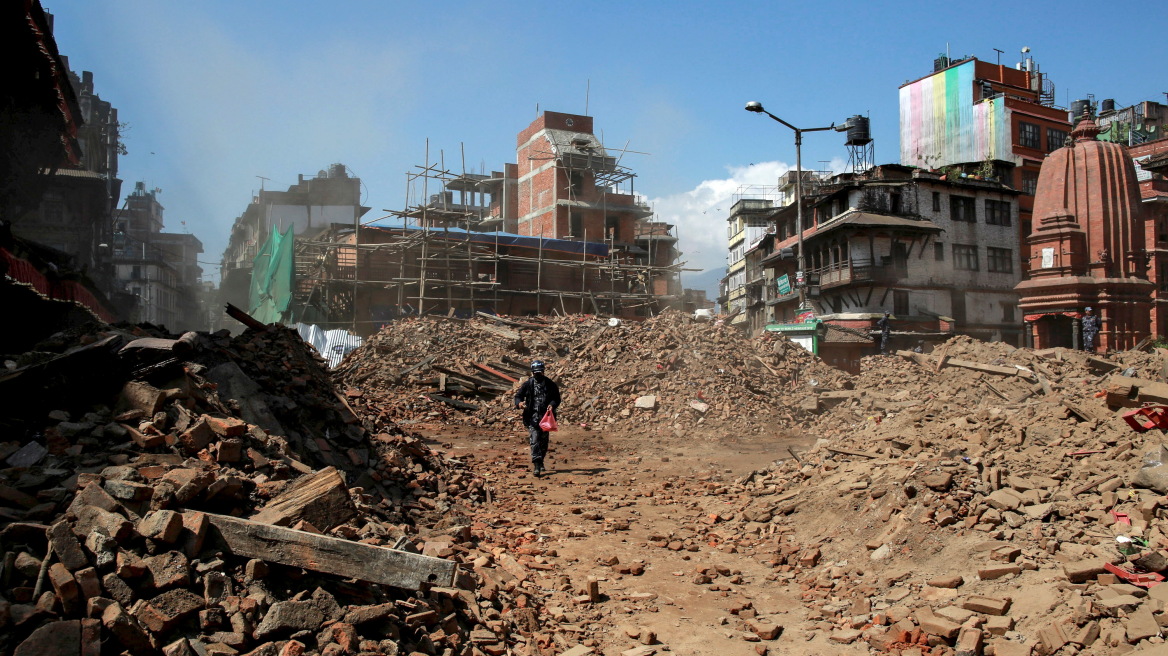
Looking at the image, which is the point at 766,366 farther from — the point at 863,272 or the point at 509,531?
the point at 863,272

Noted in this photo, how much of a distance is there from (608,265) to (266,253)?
1866 centimetres

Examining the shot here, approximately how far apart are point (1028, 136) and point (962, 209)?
1267cm

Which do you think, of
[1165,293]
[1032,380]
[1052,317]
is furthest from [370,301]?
[1165,293]

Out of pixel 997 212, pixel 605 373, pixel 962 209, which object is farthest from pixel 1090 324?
pixel 997 212

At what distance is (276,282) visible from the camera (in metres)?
31.4

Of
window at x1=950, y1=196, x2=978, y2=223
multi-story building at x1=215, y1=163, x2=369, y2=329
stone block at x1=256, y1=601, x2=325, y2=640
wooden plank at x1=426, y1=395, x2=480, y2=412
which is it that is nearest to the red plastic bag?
stone block at x1=256, y1=601, x2=325, y2=640

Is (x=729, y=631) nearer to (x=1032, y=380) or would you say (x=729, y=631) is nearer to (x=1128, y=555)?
(x=1128, y=555)

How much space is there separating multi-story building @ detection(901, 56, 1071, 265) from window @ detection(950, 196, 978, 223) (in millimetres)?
2565

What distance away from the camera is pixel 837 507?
748cm

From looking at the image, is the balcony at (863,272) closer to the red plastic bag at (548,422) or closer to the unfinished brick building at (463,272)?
the unfinished brick building at (463,272)

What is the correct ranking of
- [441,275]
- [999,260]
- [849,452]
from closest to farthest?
[849,452] < [441,275] < [999,260]

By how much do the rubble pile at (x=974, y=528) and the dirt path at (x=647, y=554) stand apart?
0.14 meters

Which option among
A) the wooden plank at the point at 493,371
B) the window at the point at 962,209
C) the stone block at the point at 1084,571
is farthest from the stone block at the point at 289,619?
the window at the point at 962,209

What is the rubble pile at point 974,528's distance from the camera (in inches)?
185
